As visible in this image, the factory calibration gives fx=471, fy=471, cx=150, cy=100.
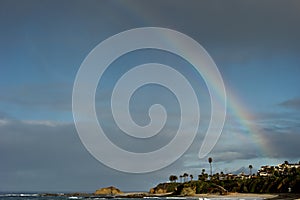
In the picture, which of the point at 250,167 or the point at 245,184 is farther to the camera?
the point at 250,167

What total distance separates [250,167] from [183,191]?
56.2 m

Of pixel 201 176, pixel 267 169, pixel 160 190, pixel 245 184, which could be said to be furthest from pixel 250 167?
pixel 245 184

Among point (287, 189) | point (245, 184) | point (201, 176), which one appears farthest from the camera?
point (201, 176)

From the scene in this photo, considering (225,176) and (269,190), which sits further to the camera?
(225,176)

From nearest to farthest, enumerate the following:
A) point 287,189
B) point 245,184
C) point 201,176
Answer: point 287,189 < point 245,184 < point 201,176

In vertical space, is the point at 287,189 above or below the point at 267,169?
below

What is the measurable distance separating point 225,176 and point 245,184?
52.8 m

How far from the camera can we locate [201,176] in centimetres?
19450

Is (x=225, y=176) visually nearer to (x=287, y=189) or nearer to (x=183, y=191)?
(x=183, y=191)

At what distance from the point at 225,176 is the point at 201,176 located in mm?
11846

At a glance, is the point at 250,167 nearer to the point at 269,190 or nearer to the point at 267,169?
the point at 267,169

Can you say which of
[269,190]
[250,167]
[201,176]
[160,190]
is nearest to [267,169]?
[250,167]

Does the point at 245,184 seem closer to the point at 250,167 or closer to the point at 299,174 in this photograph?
the point at 299,174

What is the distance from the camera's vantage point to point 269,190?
13000cm
